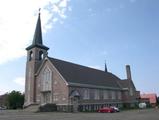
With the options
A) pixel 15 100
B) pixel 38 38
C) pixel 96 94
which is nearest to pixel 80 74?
pixel 96 94

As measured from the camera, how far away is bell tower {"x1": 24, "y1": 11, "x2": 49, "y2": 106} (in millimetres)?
50062

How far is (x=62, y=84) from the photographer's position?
44094 mm

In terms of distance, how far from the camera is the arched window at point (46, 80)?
47250 millimetres

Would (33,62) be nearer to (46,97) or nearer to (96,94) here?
(46,97)

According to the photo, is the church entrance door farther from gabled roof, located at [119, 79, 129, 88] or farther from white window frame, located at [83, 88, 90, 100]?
gabled roof, located at [119, 79, 129, 88]

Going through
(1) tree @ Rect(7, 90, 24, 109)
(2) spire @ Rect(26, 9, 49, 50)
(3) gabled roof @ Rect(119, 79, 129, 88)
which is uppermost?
(2) spire @ Rect(26, 9, 49, 50)

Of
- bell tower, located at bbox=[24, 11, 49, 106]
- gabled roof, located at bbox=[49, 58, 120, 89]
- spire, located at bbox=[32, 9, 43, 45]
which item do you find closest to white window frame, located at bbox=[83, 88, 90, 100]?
gabled roof, located at bbox=[49, 58, 120, 89]

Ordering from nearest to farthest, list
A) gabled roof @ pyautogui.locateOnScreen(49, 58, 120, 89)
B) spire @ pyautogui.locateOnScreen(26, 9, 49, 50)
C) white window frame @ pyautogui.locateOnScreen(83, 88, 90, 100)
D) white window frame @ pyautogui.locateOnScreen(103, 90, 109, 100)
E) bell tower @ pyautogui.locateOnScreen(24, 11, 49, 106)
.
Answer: gabled roof @ pyautogui.locateOnScreen(49, 58, 120, 89)
white window frame @ pyautogui.locateOnScreen(83, 88, 90, 100)
bell tower @ pyautogui.locateOnScreen(24, 11, 49, 106)
spire @ pyautogui.locateOnScreen(26, 9, 49, 50)
white window frame @ pyautogui.locateOnScreen(103, 90, 109, 100)

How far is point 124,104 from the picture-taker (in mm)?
62531

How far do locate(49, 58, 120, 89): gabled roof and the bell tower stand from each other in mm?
5012

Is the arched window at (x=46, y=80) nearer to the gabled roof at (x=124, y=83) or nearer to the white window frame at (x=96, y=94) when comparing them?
the white window frame at (x=96, y=94)

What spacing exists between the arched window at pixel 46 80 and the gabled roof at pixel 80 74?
8.39 ft

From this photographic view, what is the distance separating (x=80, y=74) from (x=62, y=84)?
7415mm

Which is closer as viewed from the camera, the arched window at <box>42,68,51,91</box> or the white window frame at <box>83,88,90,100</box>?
the white window frame at <box>83,88,90,100</box>
